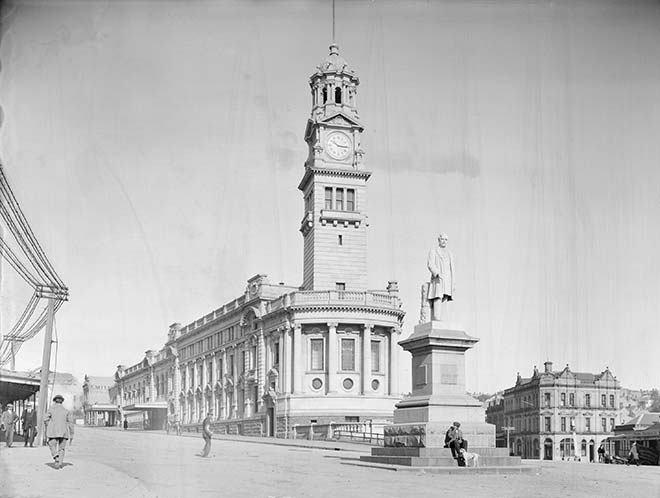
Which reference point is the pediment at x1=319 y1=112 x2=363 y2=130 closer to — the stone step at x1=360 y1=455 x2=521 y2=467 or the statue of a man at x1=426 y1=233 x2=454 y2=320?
the statue of a man at x1=426 y1=233 x2=454 y2=320

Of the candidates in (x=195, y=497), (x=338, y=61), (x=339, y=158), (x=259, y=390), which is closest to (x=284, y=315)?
(x=259, y=390)

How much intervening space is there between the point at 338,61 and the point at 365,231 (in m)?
14.2

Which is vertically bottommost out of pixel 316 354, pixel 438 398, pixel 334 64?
pixel 438 398

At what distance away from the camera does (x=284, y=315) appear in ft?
214

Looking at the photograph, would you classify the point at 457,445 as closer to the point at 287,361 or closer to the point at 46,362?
the point at 46,362

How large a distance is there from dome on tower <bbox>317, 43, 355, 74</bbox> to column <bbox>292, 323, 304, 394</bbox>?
21.2 m

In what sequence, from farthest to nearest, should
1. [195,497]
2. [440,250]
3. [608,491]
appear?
[440,250]
[608,491]
[195,497]

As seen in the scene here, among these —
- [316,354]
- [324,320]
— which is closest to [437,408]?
[324,320]

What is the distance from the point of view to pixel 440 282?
926 inches

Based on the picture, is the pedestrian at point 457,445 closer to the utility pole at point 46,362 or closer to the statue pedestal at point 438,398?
the statue pedestal at point 438,398

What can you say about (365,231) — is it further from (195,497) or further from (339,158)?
(195,497)

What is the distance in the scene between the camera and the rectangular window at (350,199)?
68.7m

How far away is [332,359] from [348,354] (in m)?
1.47

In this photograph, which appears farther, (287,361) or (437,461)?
(287,361)
